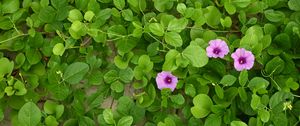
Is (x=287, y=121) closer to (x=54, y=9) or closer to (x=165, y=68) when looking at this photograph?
(x=165, y=68)

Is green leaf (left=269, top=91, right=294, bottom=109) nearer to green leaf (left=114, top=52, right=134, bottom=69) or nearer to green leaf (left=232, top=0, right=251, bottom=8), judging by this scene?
green leaf (left=232, top=0, right=251, bottom=8)

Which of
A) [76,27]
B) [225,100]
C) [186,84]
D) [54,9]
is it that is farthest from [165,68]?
[54,9]

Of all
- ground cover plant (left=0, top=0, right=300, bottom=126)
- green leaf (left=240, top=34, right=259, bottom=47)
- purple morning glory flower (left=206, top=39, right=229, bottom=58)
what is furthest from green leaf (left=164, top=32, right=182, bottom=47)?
green leaf (left=240, top=34, right=259, bottom=47)

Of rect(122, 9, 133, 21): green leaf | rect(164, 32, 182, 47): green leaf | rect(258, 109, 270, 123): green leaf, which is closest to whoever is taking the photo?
rect(258, 109, 270, 123): green leaf

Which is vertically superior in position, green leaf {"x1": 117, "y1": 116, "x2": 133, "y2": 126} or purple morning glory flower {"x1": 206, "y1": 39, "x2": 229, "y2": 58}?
purple morning glory flower {"x1": 206, "y1": 39, "x2": 229, "y2": 58}

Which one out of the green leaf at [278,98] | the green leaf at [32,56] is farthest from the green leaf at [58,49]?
the green leaf at [278,98]

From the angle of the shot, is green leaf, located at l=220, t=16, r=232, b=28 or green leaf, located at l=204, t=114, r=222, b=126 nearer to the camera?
green leaf, located at l=204, t=114, r=222, b=126

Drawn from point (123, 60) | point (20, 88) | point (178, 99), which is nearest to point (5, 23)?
point (20, 88)
